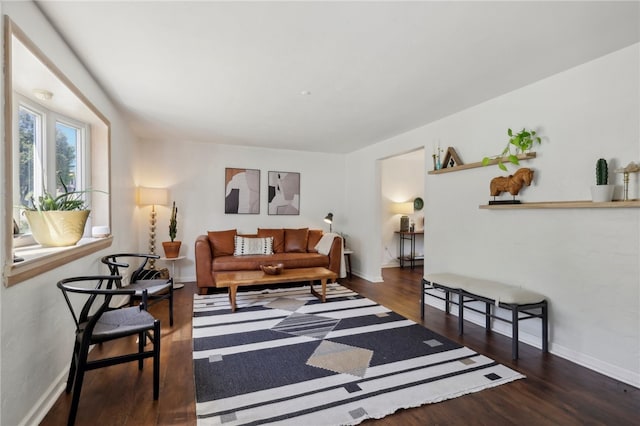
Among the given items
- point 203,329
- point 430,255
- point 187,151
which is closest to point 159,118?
point 187,151

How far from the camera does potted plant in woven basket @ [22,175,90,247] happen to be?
2.03 m

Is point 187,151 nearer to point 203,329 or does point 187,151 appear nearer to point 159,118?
point 159,118

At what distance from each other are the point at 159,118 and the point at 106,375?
2.88 m

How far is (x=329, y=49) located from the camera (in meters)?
2.12

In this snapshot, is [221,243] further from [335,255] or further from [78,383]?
[78,383]

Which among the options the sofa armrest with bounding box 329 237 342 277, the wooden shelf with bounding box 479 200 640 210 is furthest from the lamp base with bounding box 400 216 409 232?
the wooden shelf with bounding box 479 200 640 210

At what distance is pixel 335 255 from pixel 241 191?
6.60 ft

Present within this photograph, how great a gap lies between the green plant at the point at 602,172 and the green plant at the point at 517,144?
1.80ft

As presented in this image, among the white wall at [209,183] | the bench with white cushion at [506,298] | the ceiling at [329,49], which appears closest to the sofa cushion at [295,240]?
the white wall at [209,183]

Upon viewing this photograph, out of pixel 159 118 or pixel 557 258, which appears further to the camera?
pixel 159 118

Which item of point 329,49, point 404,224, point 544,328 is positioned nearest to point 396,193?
point 404,224

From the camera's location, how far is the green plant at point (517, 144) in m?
2.66

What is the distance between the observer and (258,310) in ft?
11.6

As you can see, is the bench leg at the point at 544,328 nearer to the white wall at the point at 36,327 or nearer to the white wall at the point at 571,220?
the white wall at the point at 571,220
